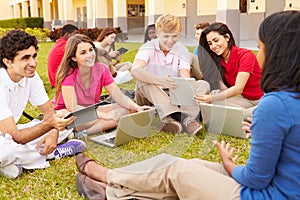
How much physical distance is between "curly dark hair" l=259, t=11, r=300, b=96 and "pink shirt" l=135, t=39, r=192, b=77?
3.46 feet

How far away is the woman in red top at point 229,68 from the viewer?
3.34 m

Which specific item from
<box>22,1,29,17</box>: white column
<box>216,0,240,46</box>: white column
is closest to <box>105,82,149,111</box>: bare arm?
<box>216,0,240,46</box>: white column

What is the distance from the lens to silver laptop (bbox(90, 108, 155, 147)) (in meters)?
2.63

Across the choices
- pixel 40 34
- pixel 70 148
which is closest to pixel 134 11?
pixel 40 34

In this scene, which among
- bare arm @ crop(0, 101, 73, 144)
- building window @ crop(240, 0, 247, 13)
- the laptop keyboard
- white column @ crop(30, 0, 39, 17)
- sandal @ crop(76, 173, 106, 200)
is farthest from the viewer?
white column @ crop(30, 0, 39, 17)

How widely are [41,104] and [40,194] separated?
85 centimetres

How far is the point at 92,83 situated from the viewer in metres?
2.96

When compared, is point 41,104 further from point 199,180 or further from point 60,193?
point 199,180

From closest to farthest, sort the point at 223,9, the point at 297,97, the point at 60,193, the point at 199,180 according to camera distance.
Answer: the point at 297,97 < the point at 199,180 < the point at 60,193 < the point at 223,9

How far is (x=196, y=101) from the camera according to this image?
3.01 m

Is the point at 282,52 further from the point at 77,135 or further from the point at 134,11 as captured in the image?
the point at 134,11

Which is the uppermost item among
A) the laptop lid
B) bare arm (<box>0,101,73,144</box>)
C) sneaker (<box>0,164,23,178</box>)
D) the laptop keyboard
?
the laptop lid

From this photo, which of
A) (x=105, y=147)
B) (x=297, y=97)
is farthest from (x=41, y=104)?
(x=297, y=97)

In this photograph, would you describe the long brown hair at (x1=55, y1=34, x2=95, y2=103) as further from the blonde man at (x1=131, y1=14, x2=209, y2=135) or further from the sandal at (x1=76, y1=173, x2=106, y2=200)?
the sandal at (x1=76, y1=173, x2=106, y2=200)
